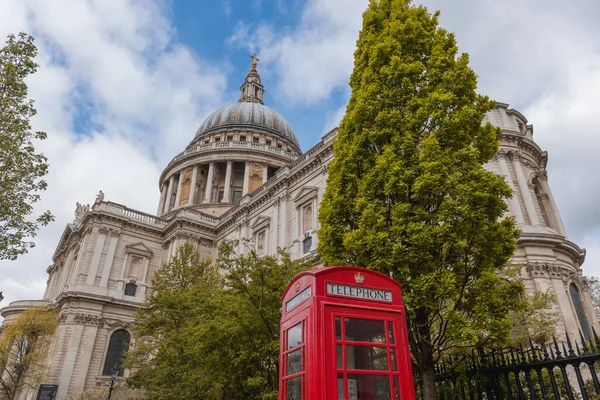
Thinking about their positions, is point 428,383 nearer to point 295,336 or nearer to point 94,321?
point 295,336

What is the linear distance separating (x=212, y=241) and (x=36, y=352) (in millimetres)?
15885

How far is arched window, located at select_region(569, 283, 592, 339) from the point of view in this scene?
66.7 feet

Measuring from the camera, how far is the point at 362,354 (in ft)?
18.8

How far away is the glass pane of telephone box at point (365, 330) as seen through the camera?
5.73 m

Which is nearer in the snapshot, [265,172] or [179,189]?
[265,172]

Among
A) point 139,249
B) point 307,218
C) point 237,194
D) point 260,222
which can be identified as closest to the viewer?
point 307,218

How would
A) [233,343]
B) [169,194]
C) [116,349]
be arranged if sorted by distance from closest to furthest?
[233,343] < [116,349] < [169,194]

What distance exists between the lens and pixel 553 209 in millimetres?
24375

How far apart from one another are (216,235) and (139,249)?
22.7 ft

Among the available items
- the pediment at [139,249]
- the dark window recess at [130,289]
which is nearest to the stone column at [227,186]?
the pediment at [139,249]

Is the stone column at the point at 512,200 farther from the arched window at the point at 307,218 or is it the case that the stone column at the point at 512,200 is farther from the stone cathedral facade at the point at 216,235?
the arched window at the point at 307,218

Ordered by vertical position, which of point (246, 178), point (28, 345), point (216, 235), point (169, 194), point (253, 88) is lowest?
point (28, 345)

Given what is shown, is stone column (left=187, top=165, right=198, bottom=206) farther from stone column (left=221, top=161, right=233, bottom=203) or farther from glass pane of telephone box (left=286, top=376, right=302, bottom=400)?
glass pane of telephone box (left=286, top=376, right=302, bottom=400)

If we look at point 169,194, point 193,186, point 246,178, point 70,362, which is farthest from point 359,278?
point 169,194
